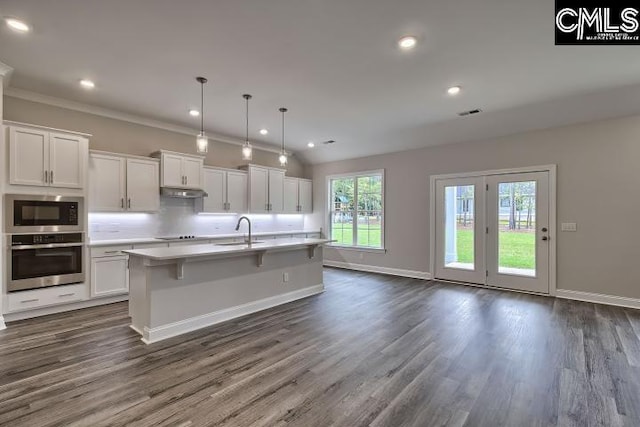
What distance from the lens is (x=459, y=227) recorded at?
5.79 meters

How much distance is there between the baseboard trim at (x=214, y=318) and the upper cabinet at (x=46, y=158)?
2.20 m

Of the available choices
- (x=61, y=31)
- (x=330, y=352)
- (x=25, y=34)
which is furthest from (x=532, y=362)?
(x=25, y=34)

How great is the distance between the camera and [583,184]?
464 cm

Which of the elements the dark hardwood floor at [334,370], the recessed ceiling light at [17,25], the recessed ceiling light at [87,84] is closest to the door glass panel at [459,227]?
the dark hardwood floor at [334,370]

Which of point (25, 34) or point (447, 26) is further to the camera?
point (25, 34)

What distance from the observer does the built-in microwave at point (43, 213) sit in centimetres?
365

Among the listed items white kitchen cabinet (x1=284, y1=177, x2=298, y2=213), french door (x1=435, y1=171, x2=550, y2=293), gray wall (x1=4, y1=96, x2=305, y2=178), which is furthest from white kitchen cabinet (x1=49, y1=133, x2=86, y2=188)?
french door (x1=435, y1=171, x2=550, y2=293)

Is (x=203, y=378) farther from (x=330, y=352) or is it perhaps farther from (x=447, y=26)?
(x=447, y=26)

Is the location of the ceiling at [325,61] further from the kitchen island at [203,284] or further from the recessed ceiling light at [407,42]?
the kitchen island at [203,284]

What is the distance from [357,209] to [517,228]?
10.7ft

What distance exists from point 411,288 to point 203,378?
12.7 feet

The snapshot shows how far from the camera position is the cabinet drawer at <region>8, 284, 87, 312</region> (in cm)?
368

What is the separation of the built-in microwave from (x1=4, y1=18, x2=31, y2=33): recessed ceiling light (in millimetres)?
1936

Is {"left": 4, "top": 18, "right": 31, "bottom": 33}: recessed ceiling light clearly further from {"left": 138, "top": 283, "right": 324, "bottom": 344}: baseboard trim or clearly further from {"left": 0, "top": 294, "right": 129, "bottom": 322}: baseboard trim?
{"left": 0, "top": 294, "right": 129, "bottom": 322}: baseboard trim
